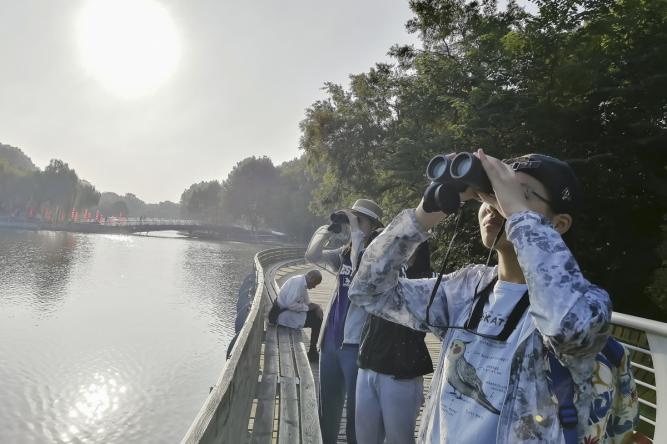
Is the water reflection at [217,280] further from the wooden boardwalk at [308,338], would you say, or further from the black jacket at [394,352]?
the black jacket at [394,352]

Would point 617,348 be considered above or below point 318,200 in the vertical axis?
below

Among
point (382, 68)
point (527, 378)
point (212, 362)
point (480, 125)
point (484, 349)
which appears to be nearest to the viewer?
point (527, 378)

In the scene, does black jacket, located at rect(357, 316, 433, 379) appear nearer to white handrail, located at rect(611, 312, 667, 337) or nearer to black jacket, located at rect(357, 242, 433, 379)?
black jacket, located at rect(357, 242, 433, 379)

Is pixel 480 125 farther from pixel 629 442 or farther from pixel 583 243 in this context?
pixel 629 442

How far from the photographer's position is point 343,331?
3.60 meters

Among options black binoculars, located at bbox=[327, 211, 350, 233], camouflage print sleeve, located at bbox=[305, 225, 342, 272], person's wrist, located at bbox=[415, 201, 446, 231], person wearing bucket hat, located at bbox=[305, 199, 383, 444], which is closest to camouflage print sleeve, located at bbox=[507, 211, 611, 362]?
person's wrist, located at bbox=[415, 201, 446, 231]

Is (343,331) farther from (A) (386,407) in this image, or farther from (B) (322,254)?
(A) (386,407)

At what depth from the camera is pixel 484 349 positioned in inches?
57.0

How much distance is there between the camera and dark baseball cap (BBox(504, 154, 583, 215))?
1.40 metres

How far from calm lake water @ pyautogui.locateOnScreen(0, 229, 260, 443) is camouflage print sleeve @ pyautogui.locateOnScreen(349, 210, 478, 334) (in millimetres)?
13787

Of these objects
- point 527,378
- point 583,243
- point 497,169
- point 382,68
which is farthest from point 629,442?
point 382,68

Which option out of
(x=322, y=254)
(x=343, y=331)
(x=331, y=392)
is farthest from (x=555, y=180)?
(x=322, y=254)

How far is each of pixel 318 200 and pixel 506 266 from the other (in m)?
28.3

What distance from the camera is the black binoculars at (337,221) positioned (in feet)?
11.7
